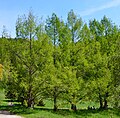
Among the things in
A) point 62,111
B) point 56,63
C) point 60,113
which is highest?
point 56,63

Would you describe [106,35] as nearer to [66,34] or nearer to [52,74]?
[66,34]

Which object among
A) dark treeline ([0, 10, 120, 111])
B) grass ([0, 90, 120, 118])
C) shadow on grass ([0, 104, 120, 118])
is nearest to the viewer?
grass ([0, 90, 120, 118])

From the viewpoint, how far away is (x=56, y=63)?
109 ft

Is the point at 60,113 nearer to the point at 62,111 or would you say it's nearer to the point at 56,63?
the point at 62,111

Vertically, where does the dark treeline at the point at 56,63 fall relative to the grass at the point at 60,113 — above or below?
above

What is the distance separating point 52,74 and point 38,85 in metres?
1.71

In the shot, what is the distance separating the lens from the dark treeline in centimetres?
3153

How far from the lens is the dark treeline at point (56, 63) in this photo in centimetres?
3153

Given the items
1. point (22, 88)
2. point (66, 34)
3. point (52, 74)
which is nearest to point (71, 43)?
point (66, 34)

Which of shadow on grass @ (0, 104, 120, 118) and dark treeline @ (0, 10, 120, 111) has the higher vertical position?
dark treeline @ (0, 10, 120, 111)

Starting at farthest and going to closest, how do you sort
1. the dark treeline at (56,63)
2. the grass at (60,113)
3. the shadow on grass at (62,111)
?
the dark treeline at (56,63) < the shadow on grass at (62,111) < the grass at (60,113)

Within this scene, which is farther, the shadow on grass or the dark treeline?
the dark treeline

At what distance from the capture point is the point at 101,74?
35344 millimetres

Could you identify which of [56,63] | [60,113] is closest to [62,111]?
[60,113]
